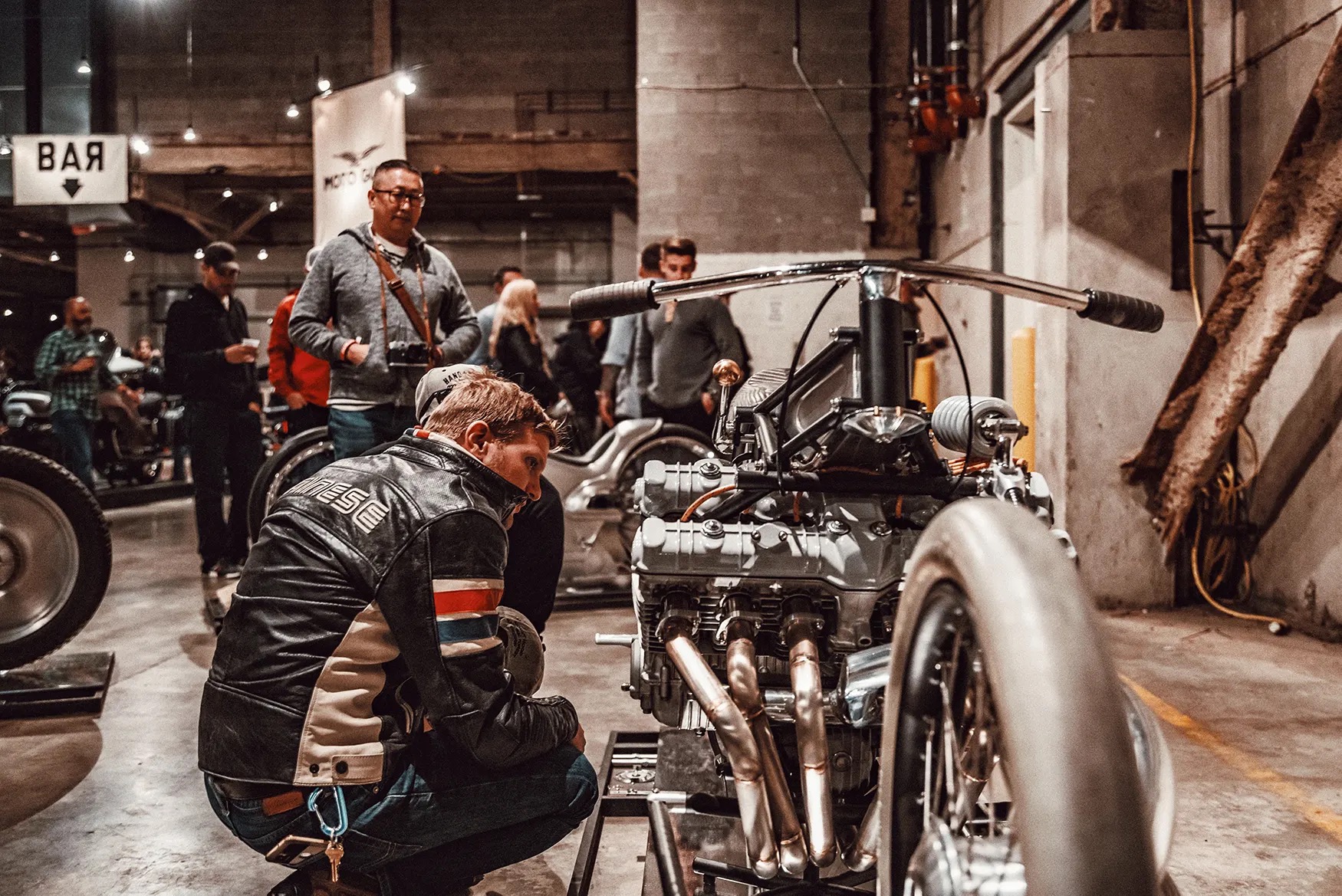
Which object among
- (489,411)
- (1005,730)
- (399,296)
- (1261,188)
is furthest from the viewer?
(1261,188)

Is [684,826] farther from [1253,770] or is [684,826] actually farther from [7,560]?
[7,560]

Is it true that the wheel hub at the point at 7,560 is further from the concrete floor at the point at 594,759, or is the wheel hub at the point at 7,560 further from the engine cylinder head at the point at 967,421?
the engine cylinder head at the point at 967,421

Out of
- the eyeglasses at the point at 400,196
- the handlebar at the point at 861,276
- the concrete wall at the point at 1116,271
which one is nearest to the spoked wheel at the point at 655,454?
the eyeglasses at the point at 400,196

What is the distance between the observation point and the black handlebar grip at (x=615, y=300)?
2.21m

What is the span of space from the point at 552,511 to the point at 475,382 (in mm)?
1233

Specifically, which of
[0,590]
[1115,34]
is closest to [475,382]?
[0,590]

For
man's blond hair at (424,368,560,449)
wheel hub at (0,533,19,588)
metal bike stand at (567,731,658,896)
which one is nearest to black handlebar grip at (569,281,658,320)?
man's blond hair at (424,368,560,449)

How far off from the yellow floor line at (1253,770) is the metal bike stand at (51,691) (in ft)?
10.2

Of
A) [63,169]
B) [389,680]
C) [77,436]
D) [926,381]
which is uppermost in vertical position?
[63,169]

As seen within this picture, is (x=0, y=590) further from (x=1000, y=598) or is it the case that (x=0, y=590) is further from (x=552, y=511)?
(x=1000, y=598)

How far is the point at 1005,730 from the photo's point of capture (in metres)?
0.97

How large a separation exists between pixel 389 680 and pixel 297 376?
324 cm

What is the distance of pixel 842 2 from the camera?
11.7 metres

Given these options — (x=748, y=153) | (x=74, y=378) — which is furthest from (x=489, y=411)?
(x=748, y=153)
